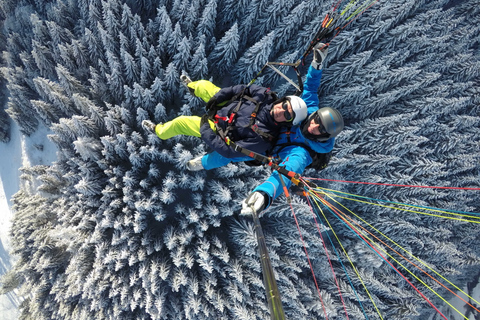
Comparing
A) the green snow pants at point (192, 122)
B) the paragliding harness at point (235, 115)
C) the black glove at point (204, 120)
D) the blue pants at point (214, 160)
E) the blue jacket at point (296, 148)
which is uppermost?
the green snow pants at point (192, 122)

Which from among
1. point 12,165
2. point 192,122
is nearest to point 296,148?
point 192,122

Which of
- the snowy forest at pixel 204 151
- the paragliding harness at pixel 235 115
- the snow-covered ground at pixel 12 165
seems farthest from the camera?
the snow-covered ground at pixel 12 165

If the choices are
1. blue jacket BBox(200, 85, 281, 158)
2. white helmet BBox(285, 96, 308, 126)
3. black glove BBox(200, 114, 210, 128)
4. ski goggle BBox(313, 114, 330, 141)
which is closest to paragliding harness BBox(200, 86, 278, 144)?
blue jacket BBox(200, 85, 281, 158)

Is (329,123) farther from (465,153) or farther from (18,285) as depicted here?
(18,285)

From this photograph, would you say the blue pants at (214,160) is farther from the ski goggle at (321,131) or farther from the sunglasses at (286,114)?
the ski goggle at (321,131)

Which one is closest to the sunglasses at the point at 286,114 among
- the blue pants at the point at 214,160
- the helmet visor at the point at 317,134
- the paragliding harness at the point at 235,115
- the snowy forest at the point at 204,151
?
the helmet visor at the point at 317,134

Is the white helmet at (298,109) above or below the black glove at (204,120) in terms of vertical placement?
below

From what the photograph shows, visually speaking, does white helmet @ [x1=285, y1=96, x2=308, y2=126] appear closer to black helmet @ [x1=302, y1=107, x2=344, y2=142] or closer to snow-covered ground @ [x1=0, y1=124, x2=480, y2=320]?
black helmet @ [x1=302, y1=107, x2=344, y2=142]
